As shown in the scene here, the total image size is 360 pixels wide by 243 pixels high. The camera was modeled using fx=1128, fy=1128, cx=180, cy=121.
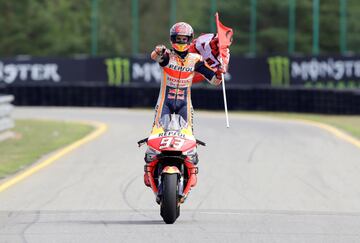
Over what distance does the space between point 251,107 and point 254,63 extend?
5865mm

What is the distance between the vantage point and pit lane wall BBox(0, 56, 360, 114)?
31.3 metres

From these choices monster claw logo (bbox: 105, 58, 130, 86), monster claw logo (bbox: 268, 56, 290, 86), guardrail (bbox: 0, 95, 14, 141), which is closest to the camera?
guardrail (bbox: 0, 95, 14, 141)

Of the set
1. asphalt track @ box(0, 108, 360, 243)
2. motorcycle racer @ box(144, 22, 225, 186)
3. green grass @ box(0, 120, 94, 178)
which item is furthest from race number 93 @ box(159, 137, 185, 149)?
green grass @ box(0, 120, 94, 178)

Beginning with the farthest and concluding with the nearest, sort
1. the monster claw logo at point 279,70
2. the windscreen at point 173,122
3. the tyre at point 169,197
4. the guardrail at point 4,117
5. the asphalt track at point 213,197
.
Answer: the monster claw logo at point 279,70 < the guardrail at point 4,117 < the windscreen at point 173,122 < the tyre at point 169,197 < the asphalt track at point 213,197

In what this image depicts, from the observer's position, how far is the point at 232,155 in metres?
18.2

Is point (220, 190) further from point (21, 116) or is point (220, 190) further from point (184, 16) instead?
point (184, 16)

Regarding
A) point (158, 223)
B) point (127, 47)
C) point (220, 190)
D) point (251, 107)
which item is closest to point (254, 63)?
point (251, 107)

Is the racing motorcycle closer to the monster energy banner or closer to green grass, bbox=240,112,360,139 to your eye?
green grass, bbox=240,112,360,139

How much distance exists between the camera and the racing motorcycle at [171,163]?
34.3ft

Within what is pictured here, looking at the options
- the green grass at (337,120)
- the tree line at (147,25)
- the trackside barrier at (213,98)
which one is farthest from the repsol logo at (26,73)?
the tree line at (147,25)

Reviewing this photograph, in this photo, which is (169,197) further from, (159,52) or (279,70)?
(279,70)

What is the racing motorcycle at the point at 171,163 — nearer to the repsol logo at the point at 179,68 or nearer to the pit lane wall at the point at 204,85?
the repsol logo at the point at 179,68

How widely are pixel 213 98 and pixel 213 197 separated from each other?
19429mm

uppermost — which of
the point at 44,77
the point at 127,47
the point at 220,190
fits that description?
the point at 220,190
